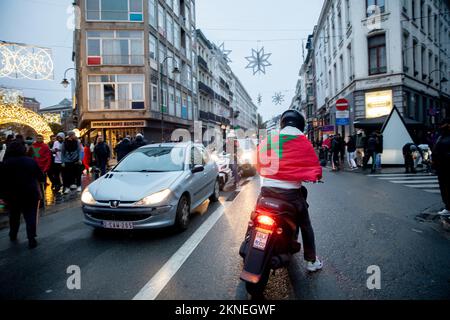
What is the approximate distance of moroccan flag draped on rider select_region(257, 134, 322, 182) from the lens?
3.11 metres

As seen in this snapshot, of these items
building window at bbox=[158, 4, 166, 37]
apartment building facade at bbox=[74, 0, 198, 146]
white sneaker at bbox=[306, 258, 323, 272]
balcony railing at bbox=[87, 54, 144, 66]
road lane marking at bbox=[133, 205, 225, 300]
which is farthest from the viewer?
building window at bbox=[158, 4, 166, 37]

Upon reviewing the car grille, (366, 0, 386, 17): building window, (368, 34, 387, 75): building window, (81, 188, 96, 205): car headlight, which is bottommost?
the car grille

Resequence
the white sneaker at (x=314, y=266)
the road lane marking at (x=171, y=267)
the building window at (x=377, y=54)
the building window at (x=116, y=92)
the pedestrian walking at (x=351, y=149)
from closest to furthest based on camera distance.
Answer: the road lane marking at (x=171, y=267), the white sneaker at (x=314, y=266), the pedestrian walking at (x=351, y=149), the building window at (x=377, y=54), the building window at (x=116, y=92)

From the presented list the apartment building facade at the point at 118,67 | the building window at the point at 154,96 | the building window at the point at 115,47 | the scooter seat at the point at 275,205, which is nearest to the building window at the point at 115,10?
the apartment building facade at the point at 118,67

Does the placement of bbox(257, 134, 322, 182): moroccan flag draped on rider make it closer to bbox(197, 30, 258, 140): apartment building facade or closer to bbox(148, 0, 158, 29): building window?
bbox(148, 0, 158, 29): building window

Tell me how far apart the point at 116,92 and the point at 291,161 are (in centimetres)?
2555

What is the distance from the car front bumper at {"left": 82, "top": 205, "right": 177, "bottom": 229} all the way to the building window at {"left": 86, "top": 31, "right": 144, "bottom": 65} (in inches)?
943

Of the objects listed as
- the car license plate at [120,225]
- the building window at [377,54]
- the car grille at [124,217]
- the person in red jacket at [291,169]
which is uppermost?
the building window at [377,54]

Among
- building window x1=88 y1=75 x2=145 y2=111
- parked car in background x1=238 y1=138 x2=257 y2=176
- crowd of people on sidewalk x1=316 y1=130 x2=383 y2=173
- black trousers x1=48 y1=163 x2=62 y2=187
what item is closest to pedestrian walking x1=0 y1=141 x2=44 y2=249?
black trousers x1=48 y1=163 x2=62 y2=187

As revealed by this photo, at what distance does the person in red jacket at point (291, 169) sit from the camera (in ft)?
10.2

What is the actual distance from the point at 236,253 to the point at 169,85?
29.5 m

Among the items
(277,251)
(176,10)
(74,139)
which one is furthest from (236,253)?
(176,10)

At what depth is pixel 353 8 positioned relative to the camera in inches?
901

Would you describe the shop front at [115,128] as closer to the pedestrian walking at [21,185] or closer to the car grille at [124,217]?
the pedestrian walking at [21,185]
